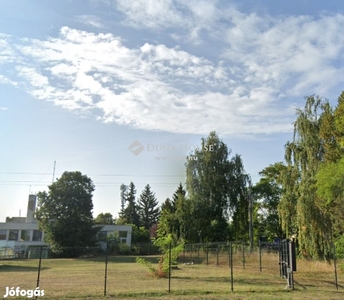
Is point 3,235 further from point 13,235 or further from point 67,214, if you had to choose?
point 67,214

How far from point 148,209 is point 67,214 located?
40.3 m

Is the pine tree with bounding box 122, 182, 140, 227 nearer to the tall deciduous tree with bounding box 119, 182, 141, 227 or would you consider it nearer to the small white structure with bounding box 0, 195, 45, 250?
the tall deciduous tree with bounding box 119, 182, 141, 227

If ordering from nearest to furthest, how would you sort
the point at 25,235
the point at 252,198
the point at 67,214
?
the point at 252,198, the point at 67,214, the point at 25,235

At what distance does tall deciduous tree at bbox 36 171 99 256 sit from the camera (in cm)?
3900

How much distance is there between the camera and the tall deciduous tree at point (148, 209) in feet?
256

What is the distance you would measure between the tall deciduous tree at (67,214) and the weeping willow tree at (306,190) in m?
24.1

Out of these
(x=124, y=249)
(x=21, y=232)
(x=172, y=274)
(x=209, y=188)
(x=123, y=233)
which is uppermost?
(x=209, y=188)

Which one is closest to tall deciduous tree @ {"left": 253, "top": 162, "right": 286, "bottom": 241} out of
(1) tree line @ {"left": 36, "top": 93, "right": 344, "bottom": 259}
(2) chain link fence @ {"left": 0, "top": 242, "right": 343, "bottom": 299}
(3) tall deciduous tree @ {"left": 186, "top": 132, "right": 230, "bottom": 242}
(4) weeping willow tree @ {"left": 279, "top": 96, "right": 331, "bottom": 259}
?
(1) tree line @ {"left": 36, "top": 93, "right": 344, "bottom": 259}

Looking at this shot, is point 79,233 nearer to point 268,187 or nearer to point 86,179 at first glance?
point 86,179

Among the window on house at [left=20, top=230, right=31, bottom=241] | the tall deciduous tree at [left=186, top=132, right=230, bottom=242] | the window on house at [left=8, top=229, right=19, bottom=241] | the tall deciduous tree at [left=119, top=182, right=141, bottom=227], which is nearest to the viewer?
the tall deciduous tree at [left=186, top=132, right=230, bottom=242]

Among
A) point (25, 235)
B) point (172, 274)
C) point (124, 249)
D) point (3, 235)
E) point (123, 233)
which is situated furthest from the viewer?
point (123, 233)

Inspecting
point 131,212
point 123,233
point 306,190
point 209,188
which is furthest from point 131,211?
point 306,190

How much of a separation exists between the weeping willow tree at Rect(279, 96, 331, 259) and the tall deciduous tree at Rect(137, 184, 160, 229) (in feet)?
184

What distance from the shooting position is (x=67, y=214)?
40000 millimetres
